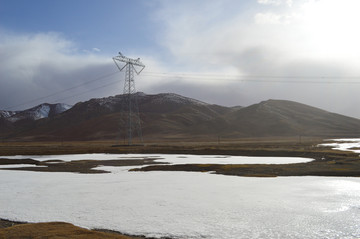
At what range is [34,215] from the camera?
14.5m

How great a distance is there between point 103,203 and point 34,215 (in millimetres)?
3249

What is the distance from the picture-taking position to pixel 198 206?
1580cm

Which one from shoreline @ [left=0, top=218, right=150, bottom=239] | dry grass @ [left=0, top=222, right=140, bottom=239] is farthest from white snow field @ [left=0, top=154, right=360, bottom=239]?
dry grass @ [left=0, top=222, right=140, bottom=239]

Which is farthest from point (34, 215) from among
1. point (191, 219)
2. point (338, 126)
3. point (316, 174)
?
point (338, 126)

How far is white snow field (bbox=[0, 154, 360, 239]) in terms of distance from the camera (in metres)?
12.1

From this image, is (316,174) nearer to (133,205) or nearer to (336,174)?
(336,174)

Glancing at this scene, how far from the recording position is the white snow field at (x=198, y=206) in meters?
12.1

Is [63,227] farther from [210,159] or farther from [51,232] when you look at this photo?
[210,159]

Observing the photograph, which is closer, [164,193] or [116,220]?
[116,220]

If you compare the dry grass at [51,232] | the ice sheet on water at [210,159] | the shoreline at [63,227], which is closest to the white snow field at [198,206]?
the shoreline at [63,227]

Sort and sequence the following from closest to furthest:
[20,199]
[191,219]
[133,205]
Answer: [191,219], [133,205], [20,199]

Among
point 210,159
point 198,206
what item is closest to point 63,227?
point 198,206

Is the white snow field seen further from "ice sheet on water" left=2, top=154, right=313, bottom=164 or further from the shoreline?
"ice sheet on water" left=2, top=154, right=313, bottom=164

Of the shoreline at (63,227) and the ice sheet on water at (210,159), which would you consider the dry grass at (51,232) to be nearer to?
the shoreline at (63,227)
